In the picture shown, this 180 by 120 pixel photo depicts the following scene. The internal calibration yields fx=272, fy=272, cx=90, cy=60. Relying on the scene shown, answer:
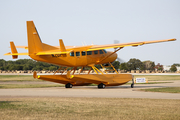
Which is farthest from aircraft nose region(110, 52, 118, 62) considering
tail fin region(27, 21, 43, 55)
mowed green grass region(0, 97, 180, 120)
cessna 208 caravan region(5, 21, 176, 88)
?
mowed green grass region(0, 97, 180, 120)

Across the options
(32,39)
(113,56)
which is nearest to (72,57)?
(32,39)

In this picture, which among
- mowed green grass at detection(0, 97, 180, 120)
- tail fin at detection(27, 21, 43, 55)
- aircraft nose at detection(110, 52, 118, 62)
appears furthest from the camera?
aircraft nose at detection(110, 52, 118, 62)

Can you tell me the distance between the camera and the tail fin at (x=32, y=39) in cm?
2747

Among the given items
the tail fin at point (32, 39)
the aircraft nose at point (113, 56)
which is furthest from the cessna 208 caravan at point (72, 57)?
the aircraft nose at point (113, 56)

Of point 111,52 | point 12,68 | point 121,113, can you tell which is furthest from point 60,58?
point 12,68

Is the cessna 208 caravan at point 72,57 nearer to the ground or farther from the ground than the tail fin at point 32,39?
nearer to the ground

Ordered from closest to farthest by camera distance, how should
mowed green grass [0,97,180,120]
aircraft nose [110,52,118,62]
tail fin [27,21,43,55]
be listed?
mowed green grass [0,97,180,120], tail fin [27,21,43,55], aircraft nose [110,52,118,62]

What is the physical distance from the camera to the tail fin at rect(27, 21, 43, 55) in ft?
90.1

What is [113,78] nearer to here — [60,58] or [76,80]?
[76,80]

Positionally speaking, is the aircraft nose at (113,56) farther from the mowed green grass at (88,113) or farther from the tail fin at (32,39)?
the mowed green grass at (88,113)

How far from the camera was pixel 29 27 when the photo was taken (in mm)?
27547

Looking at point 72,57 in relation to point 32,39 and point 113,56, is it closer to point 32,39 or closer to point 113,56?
point 32,39

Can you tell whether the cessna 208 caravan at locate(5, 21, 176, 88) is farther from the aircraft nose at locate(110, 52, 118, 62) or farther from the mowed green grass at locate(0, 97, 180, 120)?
the mowed green grass at locate(0, 97, 180, 120)

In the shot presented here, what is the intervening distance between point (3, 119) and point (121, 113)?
17.5 ft
